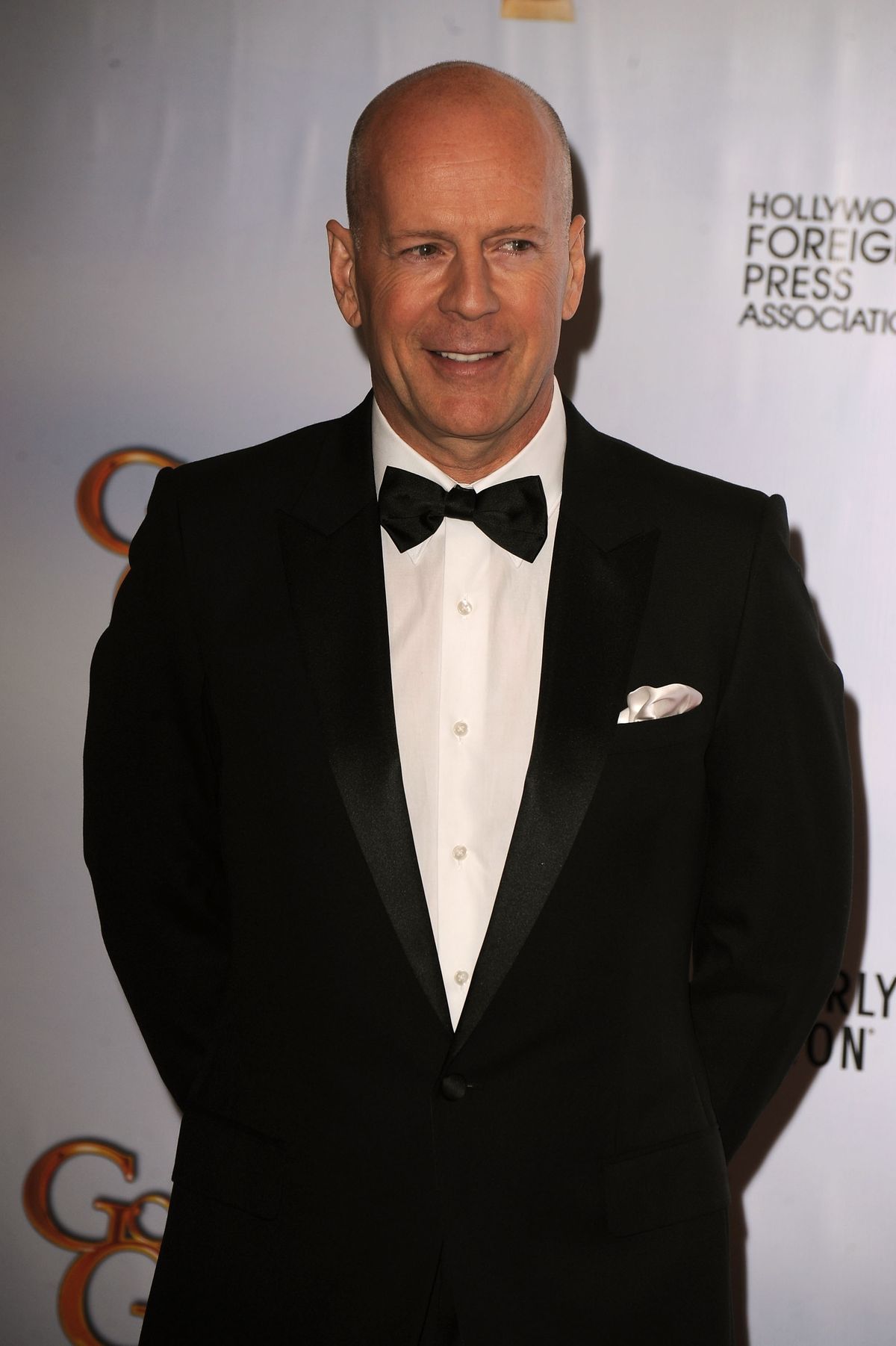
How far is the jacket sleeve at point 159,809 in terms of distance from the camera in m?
1.71

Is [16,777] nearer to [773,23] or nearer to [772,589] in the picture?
[772,589]

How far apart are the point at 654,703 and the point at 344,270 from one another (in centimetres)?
69

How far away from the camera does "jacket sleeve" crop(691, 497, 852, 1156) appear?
5.49 feet

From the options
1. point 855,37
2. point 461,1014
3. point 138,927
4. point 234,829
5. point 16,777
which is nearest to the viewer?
point 461,1014

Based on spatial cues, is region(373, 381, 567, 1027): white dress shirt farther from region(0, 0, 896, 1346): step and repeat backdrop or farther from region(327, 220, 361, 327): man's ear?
region(0, 0, 896, 1346): step and repeat backdrop

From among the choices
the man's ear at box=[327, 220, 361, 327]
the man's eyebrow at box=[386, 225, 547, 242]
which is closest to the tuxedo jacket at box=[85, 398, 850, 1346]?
the man's ear at box=[327, 220, 361, 327]

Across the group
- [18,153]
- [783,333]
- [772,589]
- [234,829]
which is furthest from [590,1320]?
[18,153]

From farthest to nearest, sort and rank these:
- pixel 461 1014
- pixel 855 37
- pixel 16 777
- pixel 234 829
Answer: pixel 16 777 → pixel 855 37 → pixel 234 829 → pixel 461 1014

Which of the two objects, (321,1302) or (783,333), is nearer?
(321,1302)

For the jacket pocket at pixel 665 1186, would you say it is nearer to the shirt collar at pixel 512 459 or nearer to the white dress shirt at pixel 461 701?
the white dress shirt at pixel 461 701

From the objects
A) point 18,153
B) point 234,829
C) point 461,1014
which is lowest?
point 461,1014

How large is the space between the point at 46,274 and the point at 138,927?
129 centimetres

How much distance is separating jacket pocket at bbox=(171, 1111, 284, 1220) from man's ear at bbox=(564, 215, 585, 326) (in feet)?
→ 3.54

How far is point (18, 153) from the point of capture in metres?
2.46
